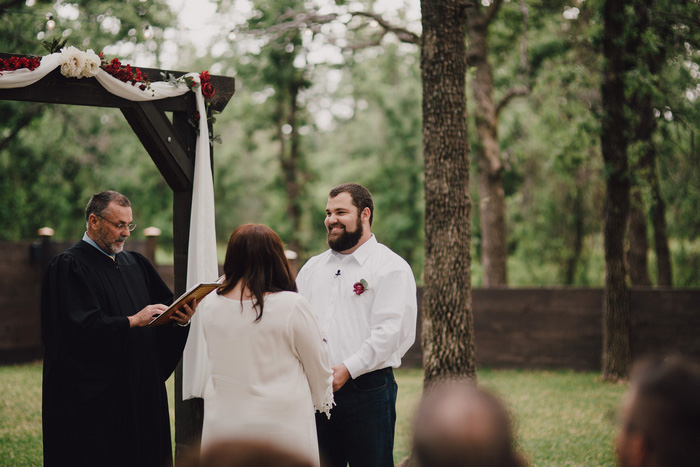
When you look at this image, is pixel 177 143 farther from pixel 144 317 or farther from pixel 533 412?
pixel 533 412

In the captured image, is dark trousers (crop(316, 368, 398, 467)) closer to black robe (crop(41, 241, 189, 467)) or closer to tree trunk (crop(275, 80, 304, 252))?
black robe (crop(41, 241, 189, 467))

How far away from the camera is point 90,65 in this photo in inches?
176

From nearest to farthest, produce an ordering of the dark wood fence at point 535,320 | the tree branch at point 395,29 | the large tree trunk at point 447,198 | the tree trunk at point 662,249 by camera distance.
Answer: the large tree trunk at point 447,198, the dark wood fence at point 535,320, the tree branch at point 395,29, the tree trunk at point 662,249

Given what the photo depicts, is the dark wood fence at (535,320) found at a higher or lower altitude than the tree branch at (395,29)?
lower

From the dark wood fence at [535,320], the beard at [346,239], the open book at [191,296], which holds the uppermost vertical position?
the beard at [346,239]

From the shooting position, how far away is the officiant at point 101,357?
424 cm

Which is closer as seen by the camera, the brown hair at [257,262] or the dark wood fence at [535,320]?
the brown hair at [257,262]

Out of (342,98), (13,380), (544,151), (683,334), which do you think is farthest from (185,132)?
(342,98)

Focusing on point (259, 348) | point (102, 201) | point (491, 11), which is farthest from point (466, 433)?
point (491, 11)

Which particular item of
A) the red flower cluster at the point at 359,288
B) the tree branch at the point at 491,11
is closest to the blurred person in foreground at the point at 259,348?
the red flower cluster at the point at 359,288

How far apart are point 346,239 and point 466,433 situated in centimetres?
280

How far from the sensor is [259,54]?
60.8ft

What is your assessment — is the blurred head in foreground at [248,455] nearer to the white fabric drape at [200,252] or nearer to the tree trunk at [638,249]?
the white fabric drape at [200,252]

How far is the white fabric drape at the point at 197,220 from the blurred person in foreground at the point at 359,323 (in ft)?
3.35
